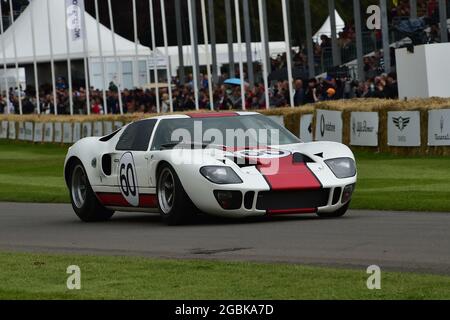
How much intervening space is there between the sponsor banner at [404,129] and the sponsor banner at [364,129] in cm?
46

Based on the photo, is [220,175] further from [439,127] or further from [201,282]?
[439,127]

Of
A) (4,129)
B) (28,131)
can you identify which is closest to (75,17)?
(28,131)

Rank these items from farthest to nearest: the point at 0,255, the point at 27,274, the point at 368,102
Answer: the point at 368,102 → the point at 0,255 → the point at 27,274

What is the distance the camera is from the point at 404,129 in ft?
83.7

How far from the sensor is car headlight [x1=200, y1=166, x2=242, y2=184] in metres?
13.0

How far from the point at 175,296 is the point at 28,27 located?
44.2 m

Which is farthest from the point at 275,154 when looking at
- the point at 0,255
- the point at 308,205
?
the point at 0,255

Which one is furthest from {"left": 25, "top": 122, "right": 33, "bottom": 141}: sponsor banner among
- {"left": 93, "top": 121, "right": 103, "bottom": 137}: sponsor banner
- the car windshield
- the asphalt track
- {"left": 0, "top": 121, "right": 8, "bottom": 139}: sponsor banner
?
the car windshield

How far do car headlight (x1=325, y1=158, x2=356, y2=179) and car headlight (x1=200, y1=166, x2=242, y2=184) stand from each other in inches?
40.9

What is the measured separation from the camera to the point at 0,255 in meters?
11.0

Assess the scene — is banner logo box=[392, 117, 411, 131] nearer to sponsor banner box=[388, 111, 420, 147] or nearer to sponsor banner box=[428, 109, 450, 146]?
sponsor banner box=[388, 111, 420, 147]

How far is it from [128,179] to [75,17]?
2914cm

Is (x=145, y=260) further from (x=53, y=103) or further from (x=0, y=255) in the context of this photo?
(x=53, y=103)

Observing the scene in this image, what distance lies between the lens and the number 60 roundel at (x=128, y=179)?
14.2m
